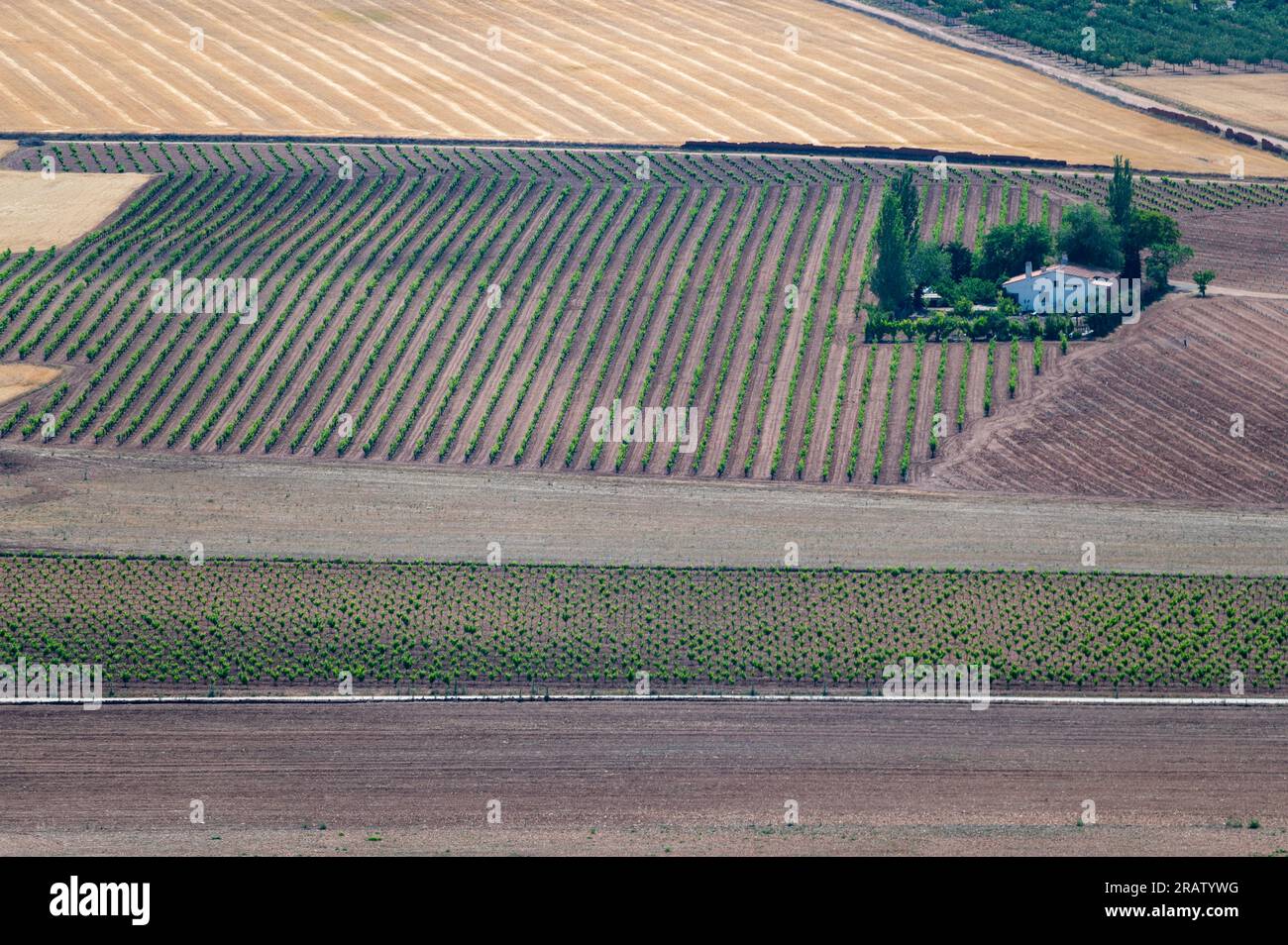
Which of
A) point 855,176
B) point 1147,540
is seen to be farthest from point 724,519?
point 855,176

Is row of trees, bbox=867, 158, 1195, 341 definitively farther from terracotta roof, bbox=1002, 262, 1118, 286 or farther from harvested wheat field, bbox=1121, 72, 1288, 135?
harvested wheat field, bbox=1121, 72, 1288, 135

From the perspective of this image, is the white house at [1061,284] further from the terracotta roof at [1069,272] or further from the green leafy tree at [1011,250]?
the green leafy tree at [1011,250]

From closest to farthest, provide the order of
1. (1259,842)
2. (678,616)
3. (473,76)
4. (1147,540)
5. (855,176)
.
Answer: (1259,842) < (678,616) < (1147,540) < (855,176) < (473,76)

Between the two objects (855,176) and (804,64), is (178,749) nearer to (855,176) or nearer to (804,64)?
(855,176)

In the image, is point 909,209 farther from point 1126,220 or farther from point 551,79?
point 551,79

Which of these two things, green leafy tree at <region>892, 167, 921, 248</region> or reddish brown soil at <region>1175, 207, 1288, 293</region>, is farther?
reddish brown soil at <region>1175, 207, 1288, 293</region>

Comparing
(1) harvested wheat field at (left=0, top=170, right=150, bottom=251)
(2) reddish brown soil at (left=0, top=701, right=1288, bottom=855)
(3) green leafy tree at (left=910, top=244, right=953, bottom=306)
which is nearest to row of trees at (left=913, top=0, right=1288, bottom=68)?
A: (3) green leafy tree at (left=910, top=244, right=953, bottom=306)
